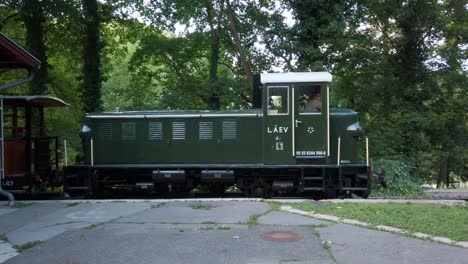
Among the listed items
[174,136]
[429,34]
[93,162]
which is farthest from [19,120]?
[429,34]

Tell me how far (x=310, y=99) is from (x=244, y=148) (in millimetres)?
2121

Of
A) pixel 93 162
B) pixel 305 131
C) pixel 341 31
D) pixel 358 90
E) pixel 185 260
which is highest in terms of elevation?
pixel 341 31

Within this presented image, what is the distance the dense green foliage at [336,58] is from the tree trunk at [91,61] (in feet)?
0.14

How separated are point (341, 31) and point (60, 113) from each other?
13.0 metres

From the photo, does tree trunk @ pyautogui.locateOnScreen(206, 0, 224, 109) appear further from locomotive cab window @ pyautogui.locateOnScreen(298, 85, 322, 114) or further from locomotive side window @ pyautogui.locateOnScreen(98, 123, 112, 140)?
locomotive cab window @ pyautogui.locateOnScreen(298, 85, 322, 114)

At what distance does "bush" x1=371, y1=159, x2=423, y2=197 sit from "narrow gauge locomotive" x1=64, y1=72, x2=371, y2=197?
214 centimetres

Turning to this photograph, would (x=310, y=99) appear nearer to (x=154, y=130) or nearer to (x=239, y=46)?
(x=154, y=130)

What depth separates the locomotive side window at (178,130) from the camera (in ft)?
38.4

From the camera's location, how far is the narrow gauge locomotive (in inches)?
425

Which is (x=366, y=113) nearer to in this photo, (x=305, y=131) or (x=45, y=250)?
(x=305, y=131)

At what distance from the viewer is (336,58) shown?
17.7 m

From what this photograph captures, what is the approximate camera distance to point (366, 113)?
1775 centimetres

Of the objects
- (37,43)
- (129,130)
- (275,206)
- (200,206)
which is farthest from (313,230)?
(37,43)

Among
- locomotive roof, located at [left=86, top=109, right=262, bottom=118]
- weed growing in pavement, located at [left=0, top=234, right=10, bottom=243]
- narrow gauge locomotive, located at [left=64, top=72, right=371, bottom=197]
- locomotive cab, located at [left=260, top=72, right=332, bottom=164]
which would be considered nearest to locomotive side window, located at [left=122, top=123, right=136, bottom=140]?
narrow gauge locomotive, located at [left=64, top=72, right=371, bottom=197]
